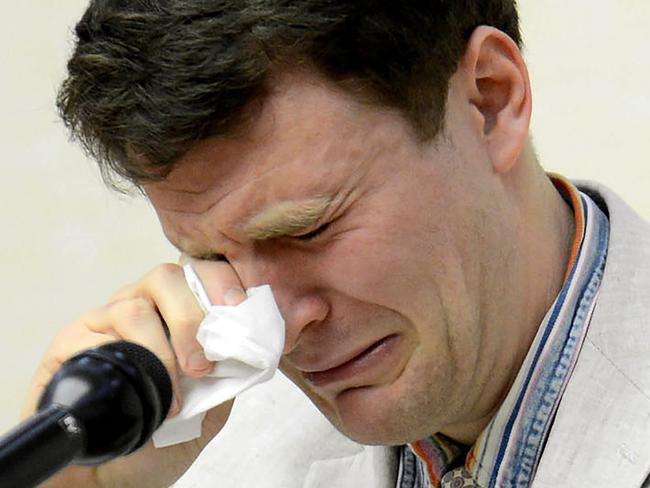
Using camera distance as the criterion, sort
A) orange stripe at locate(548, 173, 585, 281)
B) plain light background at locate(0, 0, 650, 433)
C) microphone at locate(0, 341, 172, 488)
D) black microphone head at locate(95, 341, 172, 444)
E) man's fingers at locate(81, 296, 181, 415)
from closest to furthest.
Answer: microphone at locate(0, 341, 172, 488), black microphone head at locate(95, 341, 172, 444), man's fingers at locate(81, 296, 181, 415), orange stripe at locate(548, 173, 585, 281), plain light background at locate(0, 0, 650, 433)

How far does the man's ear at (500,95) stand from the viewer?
1.33 meters

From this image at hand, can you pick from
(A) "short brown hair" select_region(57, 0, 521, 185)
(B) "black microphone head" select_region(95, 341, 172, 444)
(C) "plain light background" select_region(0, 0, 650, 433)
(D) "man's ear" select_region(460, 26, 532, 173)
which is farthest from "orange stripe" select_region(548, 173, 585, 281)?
(C) "plain light background" select_region(0, 0, 650, 433)

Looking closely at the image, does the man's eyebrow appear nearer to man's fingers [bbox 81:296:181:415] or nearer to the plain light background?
man's fingers [bbox 81:296:181:415]

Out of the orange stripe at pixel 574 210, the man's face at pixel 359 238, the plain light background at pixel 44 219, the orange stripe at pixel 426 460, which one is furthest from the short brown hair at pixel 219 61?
the plain light background at pixel 44 219

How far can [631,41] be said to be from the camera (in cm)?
201

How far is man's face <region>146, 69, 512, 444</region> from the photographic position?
1.21 m

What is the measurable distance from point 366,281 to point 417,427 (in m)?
0.19

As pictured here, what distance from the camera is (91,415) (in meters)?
0.93

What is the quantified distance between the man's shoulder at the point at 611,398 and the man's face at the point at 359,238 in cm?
11

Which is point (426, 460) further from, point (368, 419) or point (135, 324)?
point (135, 324)

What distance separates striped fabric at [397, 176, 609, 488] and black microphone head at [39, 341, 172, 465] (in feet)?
1.57

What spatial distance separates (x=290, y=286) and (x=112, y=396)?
0.34m

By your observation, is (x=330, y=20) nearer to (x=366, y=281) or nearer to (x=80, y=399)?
(x=366, y=281)

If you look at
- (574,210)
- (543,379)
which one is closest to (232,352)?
(543,379)
